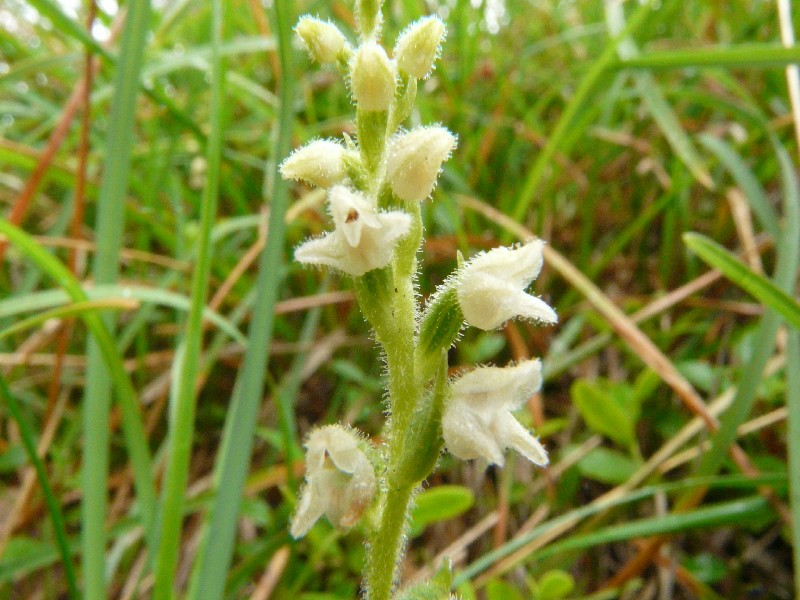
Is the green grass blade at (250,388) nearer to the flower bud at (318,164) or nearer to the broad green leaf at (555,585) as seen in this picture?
the flower bud at (318,164)

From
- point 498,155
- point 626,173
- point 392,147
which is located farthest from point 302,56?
point 392,147

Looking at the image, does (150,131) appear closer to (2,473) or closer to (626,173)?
(2,473)

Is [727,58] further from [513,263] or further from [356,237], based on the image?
[356,237]

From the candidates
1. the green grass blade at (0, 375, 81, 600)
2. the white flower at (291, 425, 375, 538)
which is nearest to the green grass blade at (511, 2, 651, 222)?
the white flower at (291, 425, 375, 538)

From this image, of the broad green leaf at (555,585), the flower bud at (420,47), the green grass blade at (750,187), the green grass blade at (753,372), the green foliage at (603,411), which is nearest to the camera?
the flower bud at (420,47)

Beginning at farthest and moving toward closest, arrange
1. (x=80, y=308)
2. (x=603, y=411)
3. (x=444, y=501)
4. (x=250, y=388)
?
(x=603, y=411) < (x=444, y=501) < (x=80, y=308) < (x=250, y=388)

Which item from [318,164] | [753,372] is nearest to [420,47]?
[318,164]

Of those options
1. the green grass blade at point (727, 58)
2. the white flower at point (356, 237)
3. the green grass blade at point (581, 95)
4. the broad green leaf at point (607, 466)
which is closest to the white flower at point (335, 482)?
the white flower at point (356, 237)
